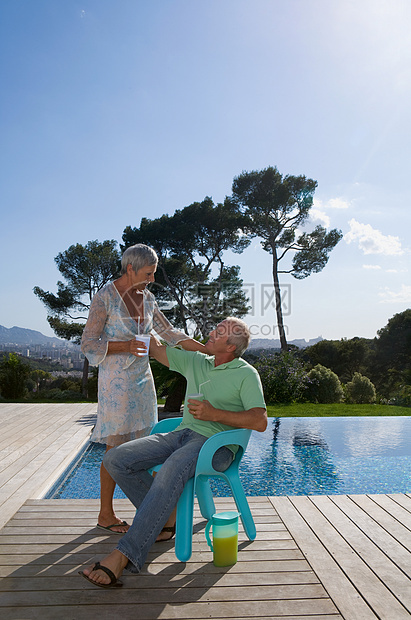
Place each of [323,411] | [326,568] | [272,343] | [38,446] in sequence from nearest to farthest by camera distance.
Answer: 1. [326,568]
2. [38,446]
3. [323,411]
4. [272,343]

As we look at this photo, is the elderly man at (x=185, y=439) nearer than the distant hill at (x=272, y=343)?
Yes

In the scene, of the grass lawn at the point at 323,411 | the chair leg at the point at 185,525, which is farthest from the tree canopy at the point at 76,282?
the chair leg at the point at 185,525

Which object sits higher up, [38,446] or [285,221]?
[285,221]

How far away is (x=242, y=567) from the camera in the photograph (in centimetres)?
196

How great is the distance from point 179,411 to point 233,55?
245 inches

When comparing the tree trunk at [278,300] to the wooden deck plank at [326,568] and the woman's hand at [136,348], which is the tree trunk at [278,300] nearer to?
the wooden deck plank at [326,568]

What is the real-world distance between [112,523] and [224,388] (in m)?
0.90

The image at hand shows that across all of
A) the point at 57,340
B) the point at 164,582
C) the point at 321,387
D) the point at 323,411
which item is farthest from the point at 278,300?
the point at 164,582

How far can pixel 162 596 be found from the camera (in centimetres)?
173

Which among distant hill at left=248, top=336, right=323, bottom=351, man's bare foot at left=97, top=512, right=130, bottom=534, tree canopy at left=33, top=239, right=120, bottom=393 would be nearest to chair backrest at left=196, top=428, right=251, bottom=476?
man's bare foot at left=97, top=512, right=130, bottom=534

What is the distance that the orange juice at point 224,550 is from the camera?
195 centimetres

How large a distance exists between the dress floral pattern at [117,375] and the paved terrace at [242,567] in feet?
1.71

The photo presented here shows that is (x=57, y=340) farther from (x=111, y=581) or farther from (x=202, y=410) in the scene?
(x=111, y=581)

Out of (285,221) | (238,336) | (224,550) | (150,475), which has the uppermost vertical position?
(285,221)
